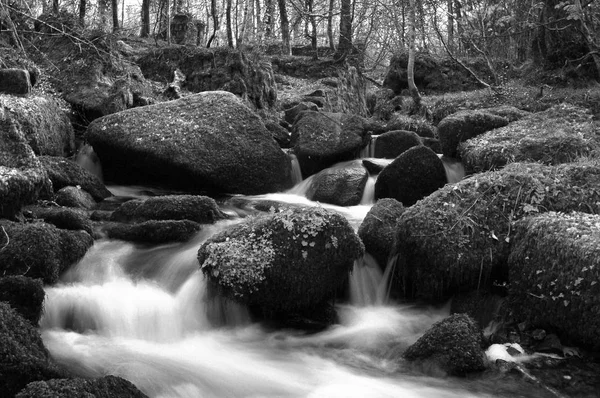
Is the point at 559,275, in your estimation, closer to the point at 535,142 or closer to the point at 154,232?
the point at 535,142

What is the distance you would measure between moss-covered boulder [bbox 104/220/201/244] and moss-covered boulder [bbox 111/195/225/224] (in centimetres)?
52

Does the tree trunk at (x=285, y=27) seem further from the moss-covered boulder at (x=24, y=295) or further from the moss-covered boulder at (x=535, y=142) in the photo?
the moss-covered boulder at (x=24, y=295)

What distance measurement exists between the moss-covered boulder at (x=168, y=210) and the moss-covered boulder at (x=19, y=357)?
3839 mm

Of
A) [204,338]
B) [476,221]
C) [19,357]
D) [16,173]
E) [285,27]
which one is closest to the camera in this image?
[19,357]

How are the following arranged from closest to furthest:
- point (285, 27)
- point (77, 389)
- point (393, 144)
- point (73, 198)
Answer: point (77, 389) → point (73, 198) → point (393, 144) → point (285, 27)

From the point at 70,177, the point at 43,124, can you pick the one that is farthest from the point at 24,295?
the point at 43,124

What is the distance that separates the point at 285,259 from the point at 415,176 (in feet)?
13.7

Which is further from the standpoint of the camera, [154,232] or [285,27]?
[285,27]

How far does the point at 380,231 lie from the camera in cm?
710

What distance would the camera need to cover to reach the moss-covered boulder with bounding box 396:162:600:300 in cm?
631

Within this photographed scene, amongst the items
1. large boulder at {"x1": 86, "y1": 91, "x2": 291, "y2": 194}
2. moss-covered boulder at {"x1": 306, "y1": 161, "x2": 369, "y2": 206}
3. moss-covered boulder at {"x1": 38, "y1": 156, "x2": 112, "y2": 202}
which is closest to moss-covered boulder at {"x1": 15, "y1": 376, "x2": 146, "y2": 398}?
moss-covered boulder at {"x1": 38, "y1": 156, "x2": 112, "y2": 202}

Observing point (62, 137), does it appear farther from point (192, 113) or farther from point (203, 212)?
point (203, 212)

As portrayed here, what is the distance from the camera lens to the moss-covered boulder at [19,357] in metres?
3.95

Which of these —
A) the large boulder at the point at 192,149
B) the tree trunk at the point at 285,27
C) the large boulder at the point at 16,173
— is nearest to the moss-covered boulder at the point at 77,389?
the large boulder at the point at 16,173
